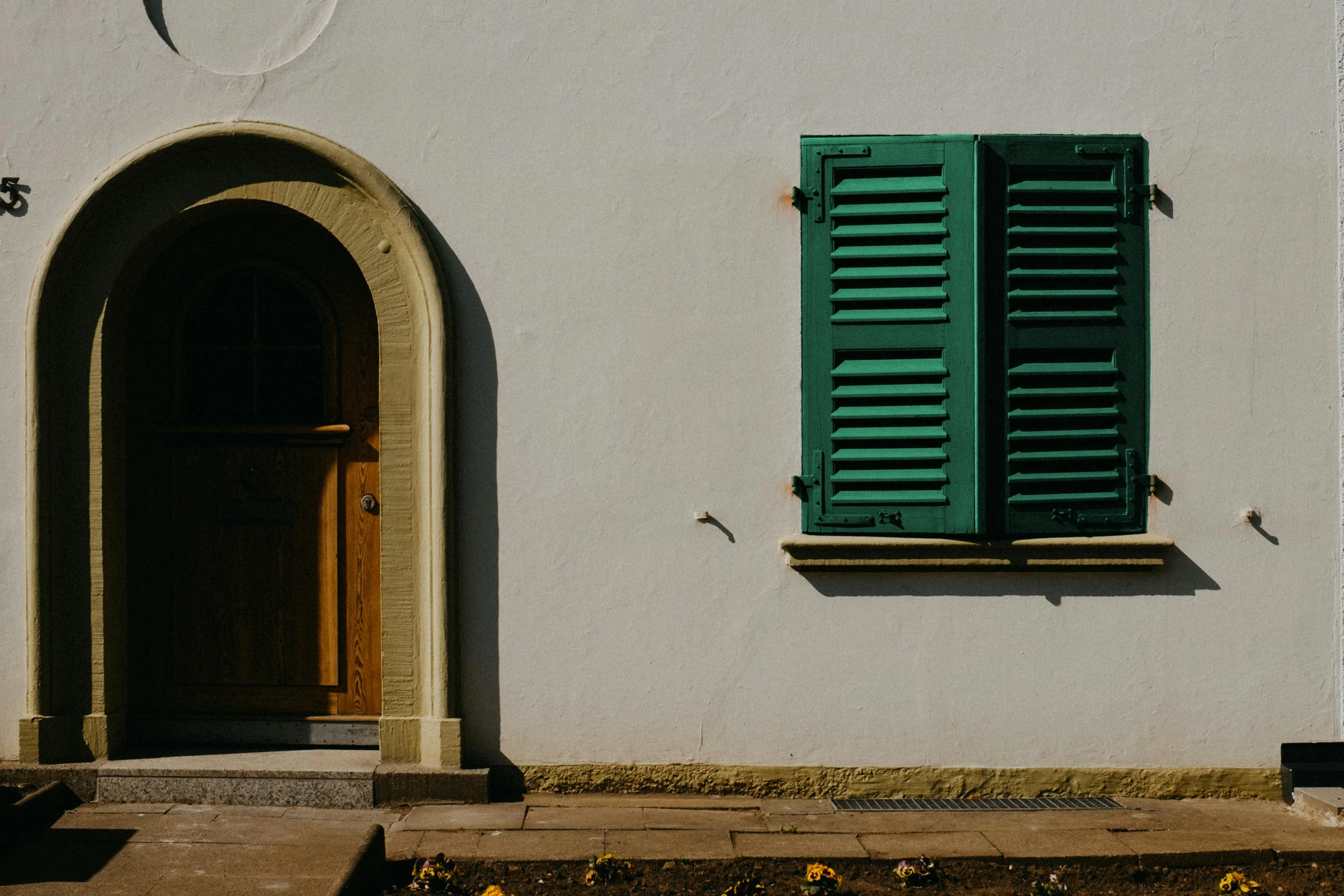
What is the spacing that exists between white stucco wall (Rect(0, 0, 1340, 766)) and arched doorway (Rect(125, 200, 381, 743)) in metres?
0.56

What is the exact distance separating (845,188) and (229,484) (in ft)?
10.6

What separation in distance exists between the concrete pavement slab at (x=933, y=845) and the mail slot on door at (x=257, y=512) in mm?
3023

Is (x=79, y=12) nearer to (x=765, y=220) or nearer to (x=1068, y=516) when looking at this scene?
(x=765, y=220)

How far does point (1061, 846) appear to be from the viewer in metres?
4.59

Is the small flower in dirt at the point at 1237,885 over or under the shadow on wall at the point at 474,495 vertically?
under

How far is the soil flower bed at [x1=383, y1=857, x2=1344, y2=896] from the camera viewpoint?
13.8 feet

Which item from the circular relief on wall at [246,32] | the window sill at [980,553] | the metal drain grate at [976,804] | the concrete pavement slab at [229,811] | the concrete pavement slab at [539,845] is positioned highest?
the circular relief on wall at [246,32]

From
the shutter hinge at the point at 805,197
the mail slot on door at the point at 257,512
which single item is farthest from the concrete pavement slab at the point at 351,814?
the shutter hinge at the point at 805,197

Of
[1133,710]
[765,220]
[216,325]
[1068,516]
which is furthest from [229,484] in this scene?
[1133,710]

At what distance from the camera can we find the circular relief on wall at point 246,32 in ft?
16.8

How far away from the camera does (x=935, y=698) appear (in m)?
5.20

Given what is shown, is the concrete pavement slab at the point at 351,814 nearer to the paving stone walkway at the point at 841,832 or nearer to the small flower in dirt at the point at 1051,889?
the paving stone walkway at the point at 841,832

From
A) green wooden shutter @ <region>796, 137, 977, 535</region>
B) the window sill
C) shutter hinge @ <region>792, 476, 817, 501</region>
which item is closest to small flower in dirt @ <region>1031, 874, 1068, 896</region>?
the window sill

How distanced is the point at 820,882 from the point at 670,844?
742 millimetres
